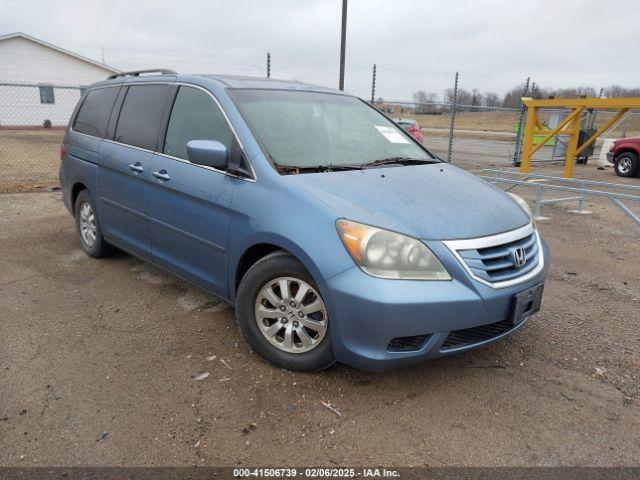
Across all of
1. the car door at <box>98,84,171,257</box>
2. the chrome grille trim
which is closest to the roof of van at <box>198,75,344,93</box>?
the car door at <box>98,84,171,257</box>

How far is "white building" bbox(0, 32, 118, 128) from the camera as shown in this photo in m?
28.0

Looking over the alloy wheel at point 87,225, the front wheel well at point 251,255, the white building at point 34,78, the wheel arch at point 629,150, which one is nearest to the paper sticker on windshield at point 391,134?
the front wheel well at point 251,255

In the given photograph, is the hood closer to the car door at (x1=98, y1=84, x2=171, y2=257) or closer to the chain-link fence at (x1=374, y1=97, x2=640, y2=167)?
the car door at (x1=98, y1=84, x2=171, y2=257)

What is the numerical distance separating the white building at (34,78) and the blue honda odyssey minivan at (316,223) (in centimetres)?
2832

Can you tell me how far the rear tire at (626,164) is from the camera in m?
13.7

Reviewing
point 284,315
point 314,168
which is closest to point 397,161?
point 314,168

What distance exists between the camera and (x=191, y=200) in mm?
3389

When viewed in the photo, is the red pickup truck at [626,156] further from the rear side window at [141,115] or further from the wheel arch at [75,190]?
the wheel arch at [75,190]

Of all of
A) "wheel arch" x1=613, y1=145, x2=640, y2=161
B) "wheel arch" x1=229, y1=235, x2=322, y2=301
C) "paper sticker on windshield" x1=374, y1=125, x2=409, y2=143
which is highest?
"paper sticker on windshield" x1=374, y1=125, x2=409, y2=143

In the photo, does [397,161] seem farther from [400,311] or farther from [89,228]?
[89,228]

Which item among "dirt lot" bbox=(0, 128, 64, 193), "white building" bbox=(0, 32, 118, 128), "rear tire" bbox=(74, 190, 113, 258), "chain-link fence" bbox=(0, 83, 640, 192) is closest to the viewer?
"rear tire" bbox=(74, 190, 113, 258)

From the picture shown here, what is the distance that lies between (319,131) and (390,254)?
1370mm

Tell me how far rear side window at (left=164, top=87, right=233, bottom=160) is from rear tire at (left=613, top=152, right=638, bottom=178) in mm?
13905

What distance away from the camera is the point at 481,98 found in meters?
39.3
